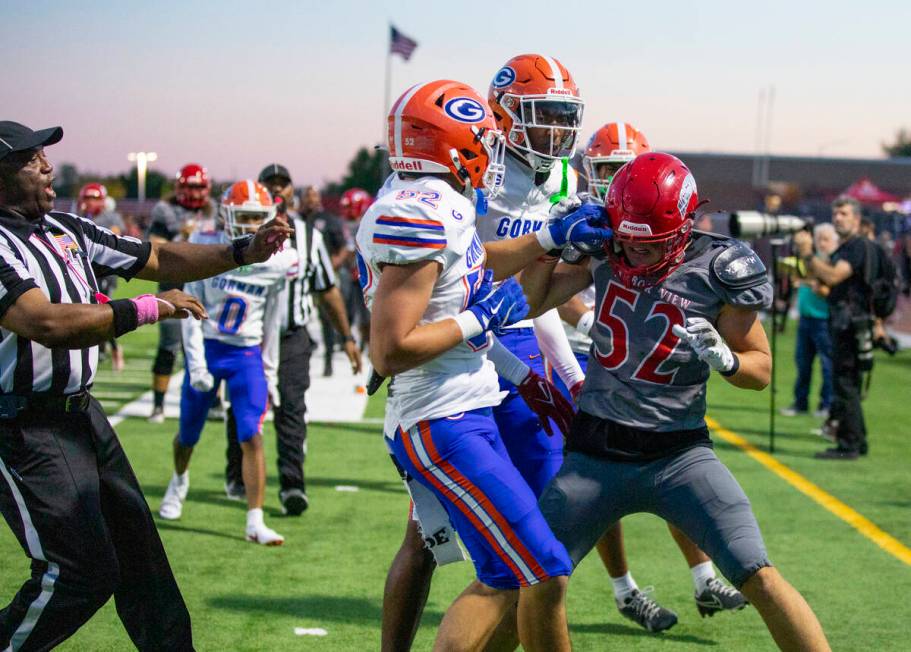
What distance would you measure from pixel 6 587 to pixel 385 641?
2279 millimetres

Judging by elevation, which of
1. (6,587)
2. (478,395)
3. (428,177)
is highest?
(428,177)

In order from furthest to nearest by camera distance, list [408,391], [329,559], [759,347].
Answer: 1. [329,559]
2. [759,347]
3. [408,391]

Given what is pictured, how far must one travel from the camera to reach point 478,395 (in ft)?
12.6

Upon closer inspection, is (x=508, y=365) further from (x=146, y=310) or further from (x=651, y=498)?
(x=146, y=310)

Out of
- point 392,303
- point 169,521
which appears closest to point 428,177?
point 392,303

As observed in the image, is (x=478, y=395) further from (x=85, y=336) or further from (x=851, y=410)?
(x=851, y=410)

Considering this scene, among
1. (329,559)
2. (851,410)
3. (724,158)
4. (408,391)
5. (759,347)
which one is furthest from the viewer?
(724,158)

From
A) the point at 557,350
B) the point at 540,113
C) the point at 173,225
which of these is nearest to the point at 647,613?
the point at 557,350

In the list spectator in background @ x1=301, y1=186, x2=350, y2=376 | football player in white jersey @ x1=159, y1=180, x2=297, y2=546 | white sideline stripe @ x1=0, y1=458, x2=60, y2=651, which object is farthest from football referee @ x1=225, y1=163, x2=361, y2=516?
spectator in background @ x1=301, y1=186, x2=350, y2=376

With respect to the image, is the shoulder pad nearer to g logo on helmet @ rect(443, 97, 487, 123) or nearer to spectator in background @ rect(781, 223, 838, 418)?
g logo on helmet @ rect(443, 97, 487, 123)

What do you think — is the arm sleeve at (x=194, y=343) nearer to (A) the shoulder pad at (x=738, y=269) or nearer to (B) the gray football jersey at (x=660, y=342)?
(B) the gray football jersey at (x=660, y=342)

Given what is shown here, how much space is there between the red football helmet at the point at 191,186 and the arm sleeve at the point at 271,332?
115 inches

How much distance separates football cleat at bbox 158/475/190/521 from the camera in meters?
7.16

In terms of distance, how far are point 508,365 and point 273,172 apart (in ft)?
14.5
